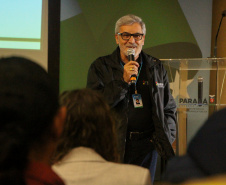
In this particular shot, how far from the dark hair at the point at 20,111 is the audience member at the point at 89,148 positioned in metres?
0.54

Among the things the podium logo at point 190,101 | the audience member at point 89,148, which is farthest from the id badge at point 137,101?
the audience member at point 89,148

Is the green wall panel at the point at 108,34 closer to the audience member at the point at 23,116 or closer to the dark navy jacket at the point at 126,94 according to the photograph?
the dark navy jacket at the point at 126,94

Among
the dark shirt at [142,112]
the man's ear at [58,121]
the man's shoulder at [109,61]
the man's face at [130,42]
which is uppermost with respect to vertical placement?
the man's face at [130,42]

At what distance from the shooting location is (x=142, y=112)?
2.47 metres

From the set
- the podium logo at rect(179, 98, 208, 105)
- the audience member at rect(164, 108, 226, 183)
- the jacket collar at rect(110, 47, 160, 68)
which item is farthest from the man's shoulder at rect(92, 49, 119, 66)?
the audience member at rect(164, 108, 226, 183)

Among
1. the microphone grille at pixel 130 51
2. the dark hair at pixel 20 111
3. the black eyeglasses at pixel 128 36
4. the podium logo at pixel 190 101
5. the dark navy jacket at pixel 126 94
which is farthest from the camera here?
the podium logo at pixel 190 101

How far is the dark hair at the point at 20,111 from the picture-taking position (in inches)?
23.8

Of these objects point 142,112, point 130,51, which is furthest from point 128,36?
point 142,112

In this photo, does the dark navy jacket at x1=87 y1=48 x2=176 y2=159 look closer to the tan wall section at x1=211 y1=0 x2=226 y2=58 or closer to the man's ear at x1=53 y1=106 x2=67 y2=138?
the man's ear at x1=53 y1=106 x2=67 y2=138

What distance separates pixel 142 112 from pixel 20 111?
1902 millimetres

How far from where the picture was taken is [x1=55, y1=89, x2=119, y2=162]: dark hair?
131 centimetres

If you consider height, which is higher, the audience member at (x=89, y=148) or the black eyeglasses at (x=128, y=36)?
the black eyeglasses at (x=128, y=36)

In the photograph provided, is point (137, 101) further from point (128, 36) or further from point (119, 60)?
point (128, 36)

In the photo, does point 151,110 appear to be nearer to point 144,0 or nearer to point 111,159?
point 111,159
